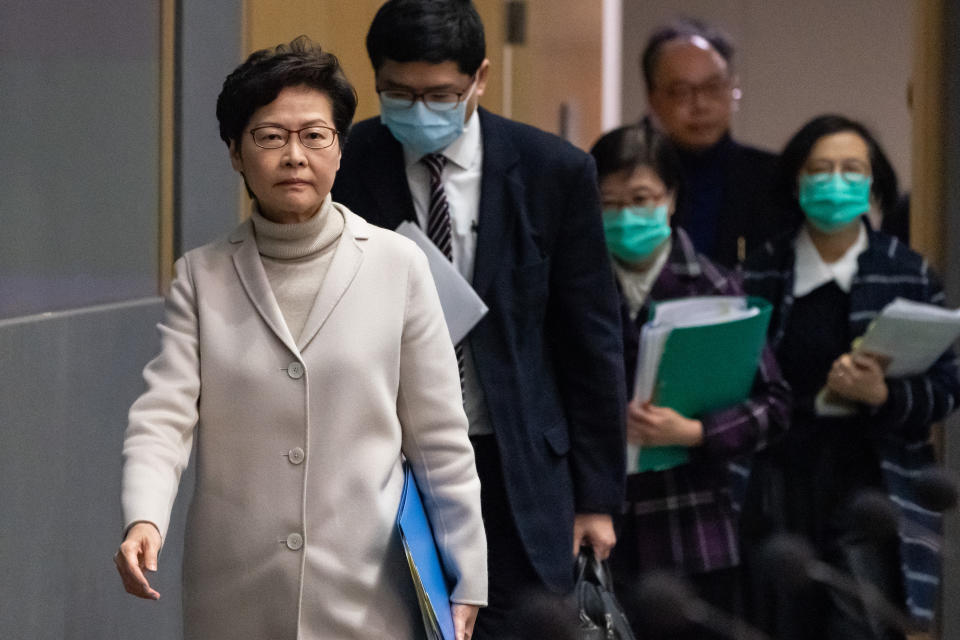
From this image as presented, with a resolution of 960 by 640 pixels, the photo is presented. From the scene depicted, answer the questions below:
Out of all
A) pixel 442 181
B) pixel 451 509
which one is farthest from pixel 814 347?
pixel 451 509

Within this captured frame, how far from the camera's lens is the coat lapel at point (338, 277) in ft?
Answer: 7.23

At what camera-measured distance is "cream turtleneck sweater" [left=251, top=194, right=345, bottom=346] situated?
2.22 metres

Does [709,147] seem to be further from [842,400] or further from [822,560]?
[822,560]

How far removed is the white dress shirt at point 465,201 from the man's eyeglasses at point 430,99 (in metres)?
0.11

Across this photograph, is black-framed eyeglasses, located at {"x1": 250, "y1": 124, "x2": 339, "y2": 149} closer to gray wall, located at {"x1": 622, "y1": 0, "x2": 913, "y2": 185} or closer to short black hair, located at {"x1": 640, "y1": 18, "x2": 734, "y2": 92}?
short black hair, located at {"x1": 640, "y1": 18, "x2": 734, "y2": 92}

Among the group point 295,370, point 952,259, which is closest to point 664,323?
point 952,259

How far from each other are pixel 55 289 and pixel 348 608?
1.03m

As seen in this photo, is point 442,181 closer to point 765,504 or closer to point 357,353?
point 357,353

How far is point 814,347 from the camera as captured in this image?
3967 mm

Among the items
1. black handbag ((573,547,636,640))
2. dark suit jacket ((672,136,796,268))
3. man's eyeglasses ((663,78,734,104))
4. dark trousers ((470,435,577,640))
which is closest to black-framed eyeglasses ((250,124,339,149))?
dark trousers ((470,435,577,640))

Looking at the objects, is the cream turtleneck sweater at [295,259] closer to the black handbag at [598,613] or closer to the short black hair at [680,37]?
the black handbag at [598,613]

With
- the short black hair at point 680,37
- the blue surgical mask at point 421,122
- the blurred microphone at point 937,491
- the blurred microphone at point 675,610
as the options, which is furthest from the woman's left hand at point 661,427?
the short black hair at point 680,37

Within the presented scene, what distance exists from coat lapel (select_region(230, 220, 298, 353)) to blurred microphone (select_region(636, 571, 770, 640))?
145 cm

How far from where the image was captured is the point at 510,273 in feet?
9.35
